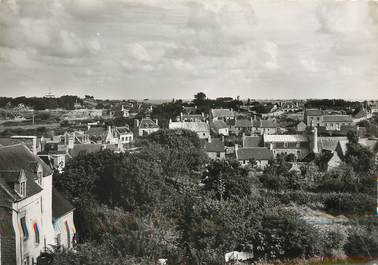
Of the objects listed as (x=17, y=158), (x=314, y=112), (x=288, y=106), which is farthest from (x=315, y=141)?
(x=17, y=158)

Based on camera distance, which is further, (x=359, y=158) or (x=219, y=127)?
(x=219, y=127)

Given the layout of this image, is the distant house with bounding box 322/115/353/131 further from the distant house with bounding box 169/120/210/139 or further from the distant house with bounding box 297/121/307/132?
the distant house with bounding box 169/120/210/139

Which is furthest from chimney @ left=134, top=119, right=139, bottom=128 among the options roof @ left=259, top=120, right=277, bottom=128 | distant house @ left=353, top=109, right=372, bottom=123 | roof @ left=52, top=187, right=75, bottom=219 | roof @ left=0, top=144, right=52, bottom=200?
roof @ left=0, top=144, right=52, bottom=200

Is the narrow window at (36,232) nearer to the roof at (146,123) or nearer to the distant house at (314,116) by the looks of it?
the roof at (146,123)

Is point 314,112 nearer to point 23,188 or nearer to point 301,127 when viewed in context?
point 301,127

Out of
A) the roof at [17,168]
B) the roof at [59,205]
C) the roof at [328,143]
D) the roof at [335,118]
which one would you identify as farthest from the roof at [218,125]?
the roof at [17,168]

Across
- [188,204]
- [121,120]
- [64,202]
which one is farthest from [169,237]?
[121,120]
